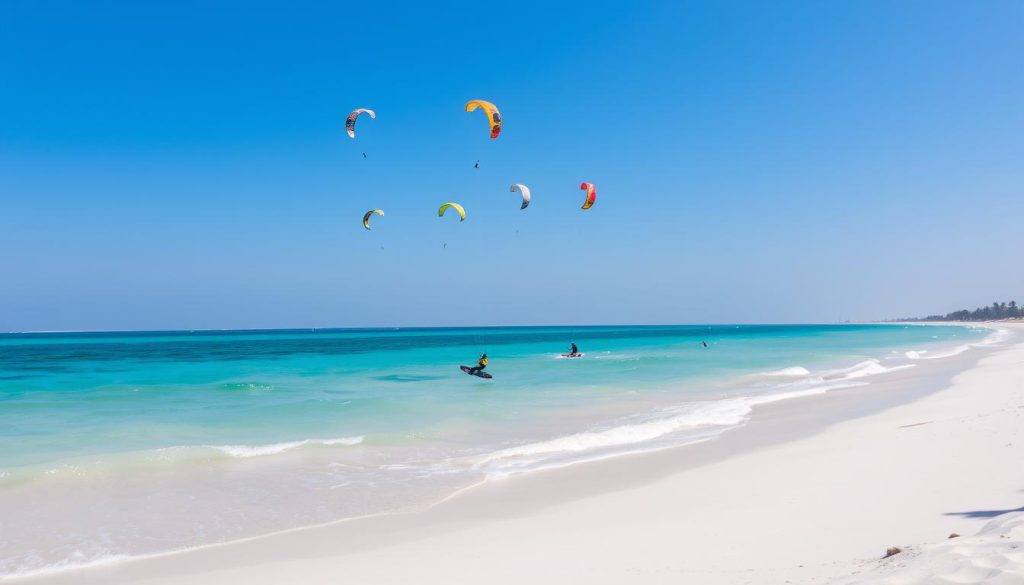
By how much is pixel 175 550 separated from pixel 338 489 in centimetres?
262

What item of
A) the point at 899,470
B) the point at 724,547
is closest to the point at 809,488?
the point at 899,470

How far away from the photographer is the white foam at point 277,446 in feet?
38.2

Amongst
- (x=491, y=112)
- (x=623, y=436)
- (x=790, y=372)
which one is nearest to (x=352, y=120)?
(x=491, y=112)

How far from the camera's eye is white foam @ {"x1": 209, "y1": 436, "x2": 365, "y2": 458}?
11.6 meters

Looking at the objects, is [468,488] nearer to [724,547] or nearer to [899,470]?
[724,547]

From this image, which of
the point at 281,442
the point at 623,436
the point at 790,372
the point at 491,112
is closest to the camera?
the point at 281,442

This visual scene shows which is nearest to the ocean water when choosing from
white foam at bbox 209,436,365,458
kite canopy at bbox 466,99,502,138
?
white foam at bbox 209,436,365,458

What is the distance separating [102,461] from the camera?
10688mm

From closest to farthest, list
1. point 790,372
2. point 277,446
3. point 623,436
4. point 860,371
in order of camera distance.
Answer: point 277,446, point 623,436, point 860,371, point 790,372

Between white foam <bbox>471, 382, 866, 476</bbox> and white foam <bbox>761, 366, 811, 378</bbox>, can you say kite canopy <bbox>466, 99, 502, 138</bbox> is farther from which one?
white foam <bbox>761, 366, 811, 378</bbox>

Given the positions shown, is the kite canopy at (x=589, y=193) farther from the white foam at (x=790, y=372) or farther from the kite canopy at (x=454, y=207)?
the white foam at (x=790, y=372)

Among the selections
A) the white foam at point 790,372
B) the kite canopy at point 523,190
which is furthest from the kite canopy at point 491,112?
the white foam at point 790,372

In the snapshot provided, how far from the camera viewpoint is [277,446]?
12.2m

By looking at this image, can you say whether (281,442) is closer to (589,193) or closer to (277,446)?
(277,446)
